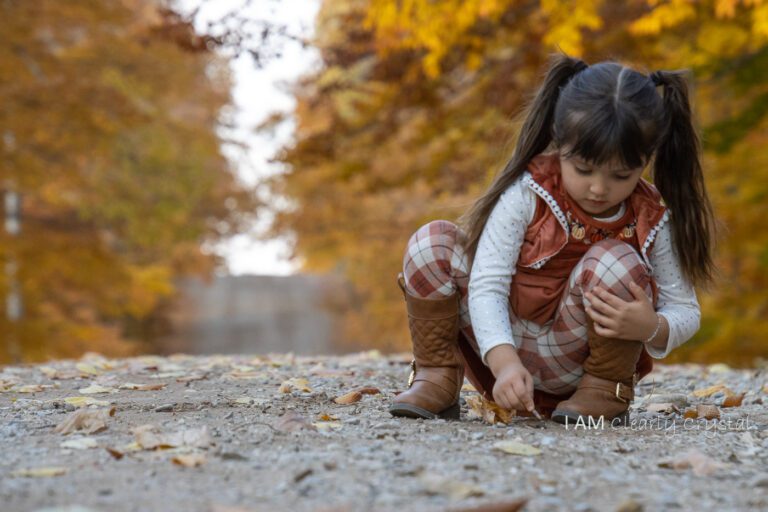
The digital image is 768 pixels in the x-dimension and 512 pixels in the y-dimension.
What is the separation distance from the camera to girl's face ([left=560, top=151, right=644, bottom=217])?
223cm

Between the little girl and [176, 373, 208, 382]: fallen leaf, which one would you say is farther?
[176, 373, 208, 382]: fallen leaf

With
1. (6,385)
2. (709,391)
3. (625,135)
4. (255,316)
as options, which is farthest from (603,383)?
(255,316)

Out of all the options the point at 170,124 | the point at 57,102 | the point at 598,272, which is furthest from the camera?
the point at 170,124

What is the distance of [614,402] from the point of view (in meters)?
2.44

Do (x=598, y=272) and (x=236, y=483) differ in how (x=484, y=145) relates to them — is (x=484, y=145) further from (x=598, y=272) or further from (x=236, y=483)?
(x=236, y=483)

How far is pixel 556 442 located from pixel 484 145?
5313 millimetres

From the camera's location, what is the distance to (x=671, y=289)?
246 cm

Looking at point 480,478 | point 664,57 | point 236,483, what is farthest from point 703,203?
point 664,57

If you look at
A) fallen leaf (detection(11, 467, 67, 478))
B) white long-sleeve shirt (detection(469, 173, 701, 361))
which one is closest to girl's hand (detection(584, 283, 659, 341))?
white long-sleeve shirt (detection(469, 173, 701, 361))

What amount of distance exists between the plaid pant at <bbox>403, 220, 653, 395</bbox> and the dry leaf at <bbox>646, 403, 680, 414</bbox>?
1.72 ft

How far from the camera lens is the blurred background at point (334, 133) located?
529cm

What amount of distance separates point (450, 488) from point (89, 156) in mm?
7406

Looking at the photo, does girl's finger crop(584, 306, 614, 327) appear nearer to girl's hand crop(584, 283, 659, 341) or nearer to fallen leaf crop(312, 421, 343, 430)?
girl's hand crop(584, 283, 659, 341)

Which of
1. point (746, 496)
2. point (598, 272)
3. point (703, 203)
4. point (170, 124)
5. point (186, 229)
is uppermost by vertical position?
point (170, 124)
